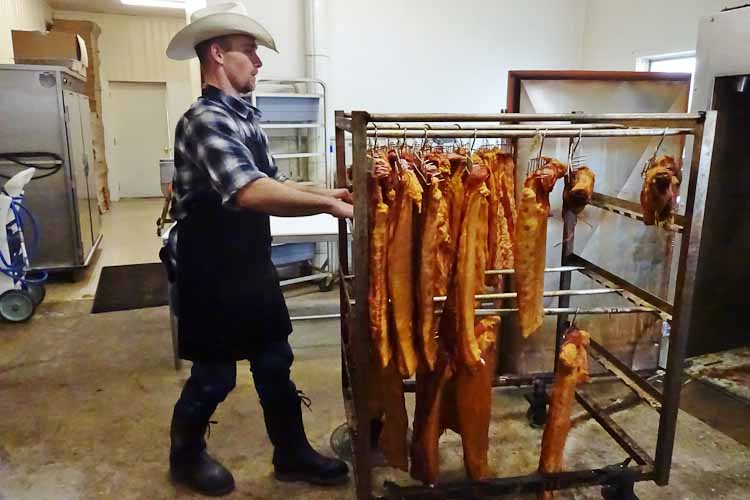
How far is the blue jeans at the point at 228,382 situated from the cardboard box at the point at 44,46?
3963 millimetres

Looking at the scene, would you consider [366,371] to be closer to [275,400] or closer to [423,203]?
[423,203]

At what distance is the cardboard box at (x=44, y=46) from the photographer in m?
4.68

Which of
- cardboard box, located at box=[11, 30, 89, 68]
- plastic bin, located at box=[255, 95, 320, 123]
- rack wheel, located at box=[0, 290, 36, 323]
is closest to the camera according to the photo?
rack wheel, located at box=[0, 290, 36, 323]

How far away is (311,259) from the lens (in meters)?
5.02

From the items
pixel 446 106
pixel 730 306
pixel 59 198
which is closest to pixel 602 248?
pixel 730 306

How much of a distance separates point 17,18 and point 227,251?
5.60 metres

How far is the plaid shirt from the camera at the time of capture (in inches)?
65.9

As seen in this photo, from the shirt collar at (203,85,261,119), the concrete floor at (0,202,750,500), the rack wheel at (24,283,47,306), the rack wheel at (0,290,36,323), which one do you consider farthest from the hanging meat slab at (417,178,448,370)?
the rack wheel at (24,283,47,306)

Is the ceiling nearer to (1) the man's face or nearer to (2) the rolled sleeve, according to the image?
(1) the man's face

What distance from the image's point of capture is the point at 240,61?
191 cm

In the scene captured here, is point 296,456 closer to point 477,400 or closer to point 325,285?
point 477,400

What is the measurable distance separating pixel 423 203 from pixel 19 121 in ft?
13.3

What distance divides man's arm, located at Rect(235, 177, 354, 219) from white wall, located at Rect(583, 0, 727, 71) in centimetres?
314

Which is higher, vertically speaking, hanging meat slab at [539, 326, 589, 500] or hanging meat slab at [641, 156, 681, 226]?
hanging meat slab at [641, 156, 681, 226]
